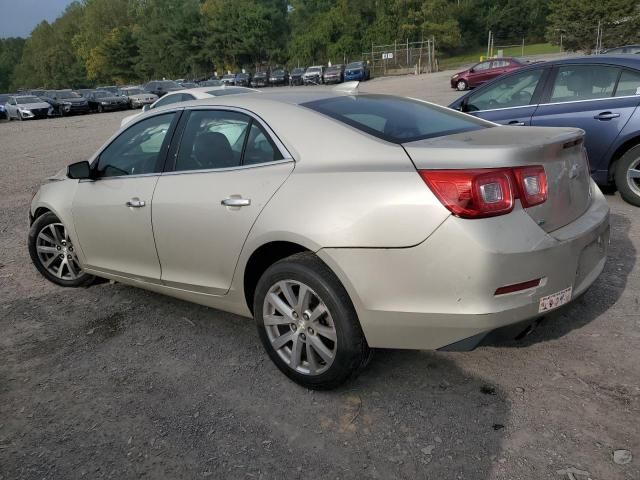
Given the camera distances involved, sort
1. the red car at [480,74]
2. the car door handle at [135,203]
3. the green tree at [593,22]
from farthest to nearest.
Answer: the green tree at [593,22]
the red car at [480,74]
the car door handle at [135,203]

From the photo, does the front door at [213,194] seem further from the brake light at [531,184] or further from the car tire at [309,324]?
the brake light at [531,184]

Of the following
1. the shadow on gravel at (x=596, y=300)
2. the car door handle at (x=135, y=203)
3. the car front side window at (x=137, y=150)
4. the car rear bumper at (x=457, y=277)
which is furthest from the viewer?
the car front side window at (x=137, y=150)

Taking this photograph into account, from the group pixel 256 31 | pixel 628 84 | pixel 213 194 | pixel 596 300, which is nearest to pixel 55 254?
pixel 213 194

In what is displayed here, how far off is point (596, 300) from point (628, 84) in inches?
118

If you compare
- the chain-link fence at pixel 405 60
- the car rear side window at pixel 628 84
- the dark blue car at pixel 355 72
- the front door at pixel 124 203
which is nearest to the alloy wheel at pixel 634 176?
the car rear side window at pixel 628 84

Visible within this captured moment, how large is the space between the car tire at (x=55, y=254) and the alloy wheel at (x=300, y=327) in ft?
7.56

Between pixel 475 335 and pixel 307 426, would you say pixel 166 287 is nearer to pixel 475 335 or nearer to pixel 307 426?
pixel 307 426

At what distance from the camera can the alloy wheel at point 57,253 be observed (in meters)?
4.67

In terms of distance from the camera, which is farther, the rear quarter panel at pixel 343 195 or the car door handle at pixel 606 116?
the car door handle at pixel 606 116

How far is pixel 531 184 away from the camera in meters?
2.58

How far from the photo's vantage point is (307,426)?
2.74 meters

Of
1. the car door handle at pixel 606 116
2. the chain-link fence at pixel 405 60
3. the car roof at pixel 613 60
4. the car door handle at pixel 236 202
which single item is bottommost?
the chain-link fence at pixel 405 60

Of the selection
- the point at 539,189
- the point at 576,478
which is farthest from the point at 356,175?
the point at 576,478

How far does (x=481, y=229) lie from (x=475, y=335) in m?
0.48
